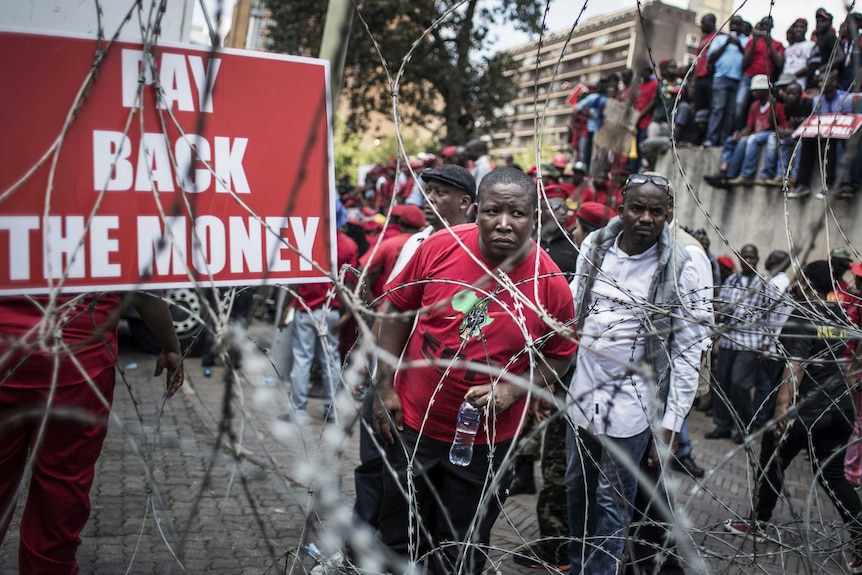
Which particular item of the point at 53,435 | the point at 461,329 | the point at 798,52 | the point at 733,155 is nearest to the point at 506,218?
the point at 461,329

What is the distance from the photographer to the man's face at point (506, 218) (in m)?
2.65

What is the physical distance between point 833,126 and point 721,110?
8833 millimetres

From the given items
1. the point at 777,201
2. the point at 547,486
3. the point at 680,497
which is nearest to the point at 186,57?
the point at 547,486

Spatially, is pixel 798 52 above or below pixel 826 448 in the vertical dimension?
above

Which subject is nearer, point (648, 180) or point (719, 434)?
point (648, 180)

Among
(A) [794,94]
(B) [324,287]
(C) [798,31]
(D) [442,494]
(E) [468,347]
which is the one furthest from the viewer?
(C) [798,31]

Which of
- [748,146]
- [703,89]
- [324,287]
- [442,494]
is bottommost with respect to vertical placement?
[442,494]

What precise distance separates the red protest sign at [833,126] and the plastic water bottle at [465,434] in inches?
56.0

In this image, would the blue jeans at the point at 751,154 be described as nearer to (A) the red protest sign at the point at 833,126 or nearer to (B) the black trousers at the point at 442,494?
(A) the red protest sign at the point at 833,126

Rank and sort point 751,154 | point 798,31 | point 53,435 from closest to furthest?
1. point 53,435
2. point 798,31
3. point 751,154

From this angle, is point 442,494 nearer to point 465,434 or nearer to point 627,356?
point 465,434

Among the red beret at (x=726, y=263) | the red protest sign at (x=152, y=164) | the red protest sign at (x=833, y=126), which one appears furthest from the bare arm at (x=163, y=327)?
the red beret at (x=726, y=263)

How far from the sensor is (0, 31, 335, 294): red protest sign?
212 centimetres

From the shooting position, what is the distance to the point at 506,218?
2.65 meters
